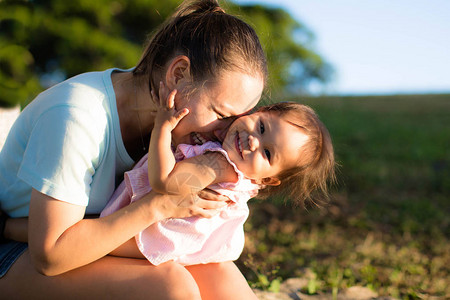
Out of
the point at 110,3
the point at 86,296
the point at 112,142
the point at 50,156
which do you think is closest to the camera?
the point at 50,156

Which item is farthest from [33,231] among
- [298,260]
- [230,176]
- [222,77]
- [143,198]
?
[298,260]

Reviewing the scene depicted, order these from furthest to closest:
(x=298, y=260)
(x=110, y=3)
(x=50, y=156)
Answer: (x=110, y=3) → (x=298, y=260) → (x=50, y=156)

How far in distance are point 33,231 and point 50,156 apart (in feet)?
0.96

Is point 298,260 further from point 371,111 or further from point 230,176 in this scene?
point 371,111

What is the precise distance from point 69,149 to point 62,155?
1.4 inches

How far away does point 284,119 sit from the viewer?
2098mm

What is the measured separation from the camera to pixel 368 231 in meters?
4.34

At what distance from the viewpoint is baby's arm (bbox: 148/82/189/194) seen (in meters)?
1.80

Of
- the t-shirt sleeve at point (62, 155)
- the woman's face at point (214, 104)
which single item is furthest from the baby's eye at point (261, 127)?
the t-shirt sleeve at point (62, 155)

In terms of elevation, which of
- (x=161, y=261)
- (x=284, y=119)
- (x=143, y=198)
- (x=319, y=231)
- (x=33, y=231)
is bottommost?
(x=319, y=231)

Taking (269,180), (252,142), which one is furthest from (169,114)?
(269,180)

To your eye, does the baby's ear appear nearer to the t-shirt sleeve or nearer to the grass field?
the grass field

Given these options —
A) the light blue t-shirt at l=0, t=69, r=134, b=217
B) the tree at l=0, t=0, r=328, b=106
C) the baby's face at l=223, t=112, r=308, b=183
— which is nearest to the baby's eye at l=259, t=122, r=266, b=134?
the baby's face at l=223, t=112, r=308, b=183

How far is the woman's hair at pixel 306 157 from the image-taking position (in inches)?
84.0
